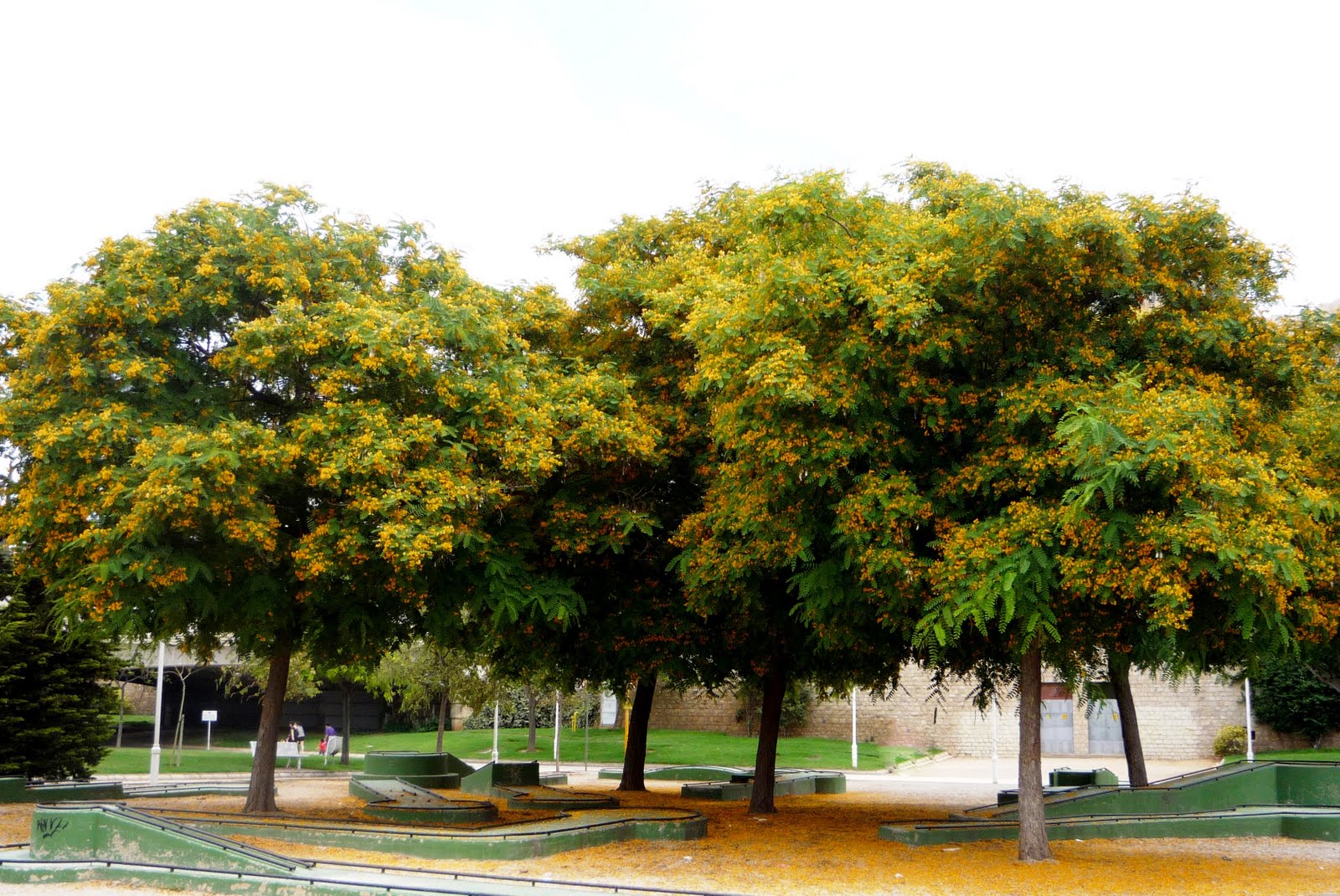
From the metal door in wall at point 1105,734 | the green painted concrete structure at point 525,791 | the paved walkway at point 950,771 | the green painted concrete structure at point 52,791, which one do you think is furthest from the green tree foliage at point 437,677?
the metal door in wall at point 1105,734

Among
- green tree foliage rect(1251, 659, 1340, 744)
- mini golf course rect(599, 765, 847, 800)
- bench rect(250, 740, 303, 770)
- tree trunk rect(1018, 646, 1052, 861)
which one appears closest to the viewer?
tree trunk rect(1018, 646, 1052, 861)

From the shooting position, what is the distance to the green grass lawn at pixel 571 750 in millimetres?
39750

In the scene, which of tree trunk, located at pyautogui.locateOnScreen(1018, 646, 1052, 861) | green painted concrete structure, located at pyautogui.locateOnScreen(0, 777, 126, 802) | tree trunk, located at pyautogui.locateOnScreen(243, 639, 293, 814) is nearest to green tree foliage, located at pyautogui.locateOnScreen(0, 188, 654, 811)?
tree trunk, located at pyautogui.locateOnScreen(243, 639, 293, 814)

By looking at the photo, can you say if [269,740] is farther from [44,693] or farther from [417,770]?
[417,770]

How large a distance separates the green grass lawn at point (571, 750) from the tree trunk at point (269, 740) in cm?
1888

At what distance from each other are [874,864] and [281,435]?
10.2 metres

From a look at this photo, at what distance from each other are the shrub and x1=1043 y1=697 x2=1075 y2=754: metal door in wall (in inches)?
234

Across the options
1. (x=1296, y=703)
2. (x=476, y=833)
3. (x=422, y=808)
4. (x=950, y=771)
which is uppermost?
(x=1296, y=703)

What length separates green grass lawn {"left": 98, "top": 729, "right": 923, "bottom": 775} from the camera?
3975cm

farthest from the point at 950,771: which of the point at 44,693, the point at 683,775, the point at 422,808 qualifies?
the point at 44,693

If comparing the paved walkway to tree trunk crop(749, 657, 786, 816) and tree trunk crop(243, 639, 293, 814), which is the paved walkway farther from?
tree trunk crop(243, 639, 293, 814)

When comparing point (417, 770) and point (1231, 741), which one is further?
point (1231, 741)

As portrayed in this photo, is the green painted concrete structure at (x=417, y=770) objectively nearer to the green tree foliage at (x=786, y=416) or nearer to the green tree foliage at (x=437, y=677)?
the green tree foliage at (x=437, y=677)

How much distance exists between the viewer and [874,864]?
15.1 m
